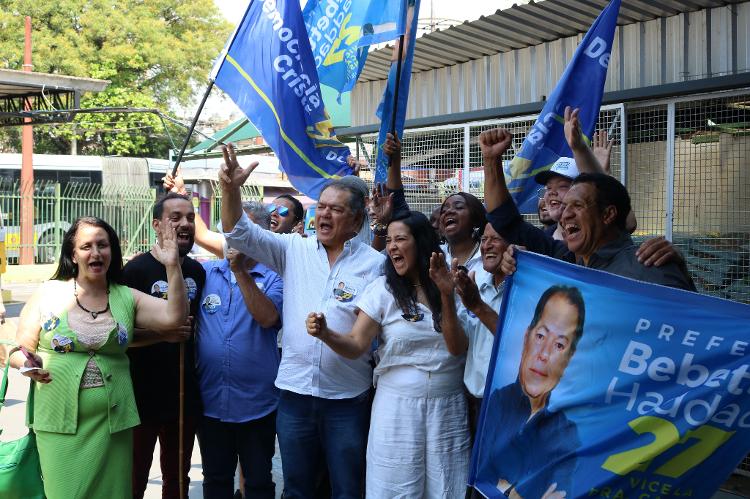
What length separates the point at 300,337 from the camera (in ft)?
14.4

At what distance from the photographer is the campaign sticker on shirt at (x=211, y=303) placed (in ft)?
16.0

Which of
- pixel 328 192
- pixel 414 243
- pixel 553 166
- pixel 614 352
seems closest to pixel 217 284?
pixel 328 192

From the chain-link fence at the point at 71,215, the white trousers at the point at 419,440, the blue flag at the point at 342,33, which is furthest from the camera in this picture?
the chain-link fence at the point at 71,215

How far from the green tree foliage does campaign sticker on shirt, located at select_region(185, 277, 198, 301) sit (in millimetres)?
26566

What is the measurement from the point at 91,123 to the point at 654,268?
31682 millimetres

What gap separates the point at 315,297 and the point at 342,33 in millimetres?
2198

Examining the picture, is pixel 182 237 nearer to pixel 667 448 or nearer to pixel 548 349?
pixel 548 349

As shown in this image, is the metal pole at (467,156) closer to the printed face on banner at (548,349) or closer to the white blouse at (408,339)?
the white blouse at (408,339)

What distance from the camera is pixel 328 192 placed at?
175 inches

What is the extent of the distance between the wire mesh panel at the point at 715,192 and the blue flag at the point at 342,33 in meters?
2.26

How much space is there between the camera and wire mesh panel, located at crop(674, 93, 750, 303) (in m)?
5.84

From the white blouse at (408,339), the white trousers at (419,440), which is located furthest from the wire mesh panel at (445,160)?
the white trousers at (419,440)

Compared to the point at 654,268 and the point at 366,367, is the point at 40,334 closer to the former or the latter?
the point at 366,367

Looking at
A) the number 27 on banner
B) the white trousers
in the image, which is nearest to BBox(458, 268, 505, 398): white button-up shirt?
the white trousers
